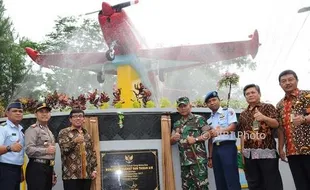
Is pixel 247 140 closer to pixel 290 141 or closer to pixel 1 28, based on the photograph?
pixel 290 141

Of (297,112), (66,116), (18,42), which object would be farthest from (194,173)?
(18,42)

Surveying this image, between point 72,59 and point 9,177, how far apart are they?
12.2m

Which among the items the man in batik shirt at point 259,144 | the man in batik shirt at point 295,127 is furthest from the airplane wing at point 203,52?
the man in batik shirt at point 295,127

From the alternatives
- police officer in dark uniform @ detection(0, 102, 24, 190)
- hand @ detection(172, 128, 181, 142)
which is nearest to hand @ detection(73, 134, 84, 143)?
police officer in dark uniform @ detection(0, 102, 24, 190)

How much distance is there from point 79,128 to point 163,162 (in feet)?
4.94

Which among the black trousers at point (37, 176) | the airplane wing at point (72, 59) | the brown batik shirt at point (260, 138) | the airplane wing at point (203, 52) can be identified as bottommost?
the black trousers at point (37, 176)

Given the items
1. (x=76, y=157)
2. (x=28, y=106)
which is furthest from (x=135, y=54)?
(x=76, y=157)

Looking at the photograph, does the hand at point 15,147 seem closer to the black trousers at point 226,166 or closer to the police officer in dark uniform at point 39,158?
the police officer in dark uniform at point 39,158

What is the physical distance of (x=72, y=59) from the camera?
16594 millimetres

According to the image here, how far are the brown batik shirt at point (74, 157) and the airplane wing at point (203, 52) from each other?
9.90 metres

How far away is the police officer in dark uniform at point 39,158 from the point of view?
15.7ft

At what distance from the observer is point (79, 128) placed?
17.0 ft

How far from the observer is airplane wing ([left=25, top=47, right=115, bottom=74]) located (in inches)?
638

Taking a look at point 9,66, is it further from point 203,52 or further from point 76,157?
point 76,157
